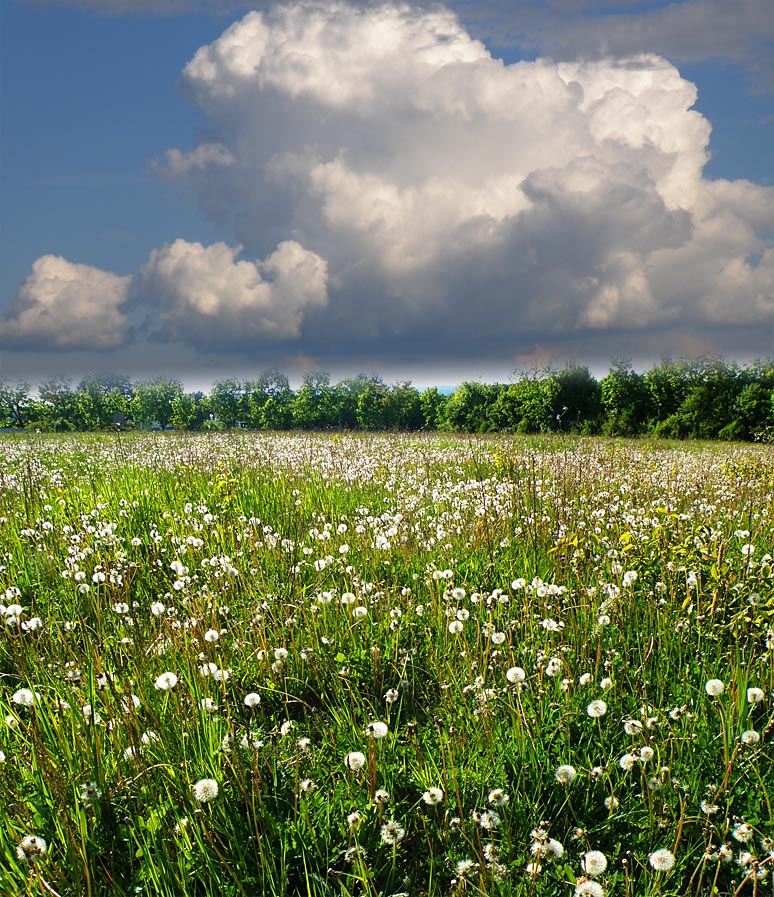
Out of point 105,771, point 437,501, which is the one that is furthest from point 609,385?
point 105,771

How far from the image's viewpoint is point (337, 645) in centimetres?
369

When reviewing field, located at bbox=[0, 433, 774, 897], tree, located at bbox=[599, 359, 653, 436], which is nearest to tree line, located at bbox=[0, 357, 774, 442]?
tree, located at bbox=[599, 359, 653, 436]

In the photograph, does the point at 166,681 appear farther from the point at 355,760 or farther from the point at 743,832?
the point at 743,832

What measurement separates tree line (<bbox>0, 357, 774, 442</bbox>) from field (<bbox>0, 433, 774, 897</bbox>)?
1245 centimetres

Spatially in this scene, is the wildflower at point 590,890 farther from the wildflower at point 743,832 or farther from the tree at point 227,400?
the tree at point 227,400

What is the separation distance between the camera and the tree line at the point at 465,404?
34062 millimetres

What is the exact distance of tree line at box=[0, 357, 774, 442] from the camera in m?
34.1

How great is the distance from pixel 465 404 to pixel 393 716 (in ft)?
144

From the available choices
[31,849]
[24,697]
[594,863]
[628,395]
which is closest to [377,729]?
[594,863]

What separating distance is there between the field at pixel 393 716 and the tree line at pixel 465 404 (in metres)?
12.4

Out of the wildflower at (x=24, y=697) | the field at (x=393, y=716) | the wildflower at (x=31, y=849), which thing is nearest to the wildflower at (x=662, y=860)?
the field at (x=393, y=716)

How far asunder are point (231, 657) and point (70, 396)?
6152 cm

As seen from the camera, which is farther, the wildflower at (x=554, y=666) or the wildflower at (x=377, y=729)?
the wildflower at (x=554, y=666)

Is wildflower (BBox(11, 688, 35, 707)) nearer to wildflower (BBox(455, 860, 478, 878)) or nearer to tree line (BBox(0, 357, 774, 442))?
wildflower (BBox(455, 860, 478, 878))
